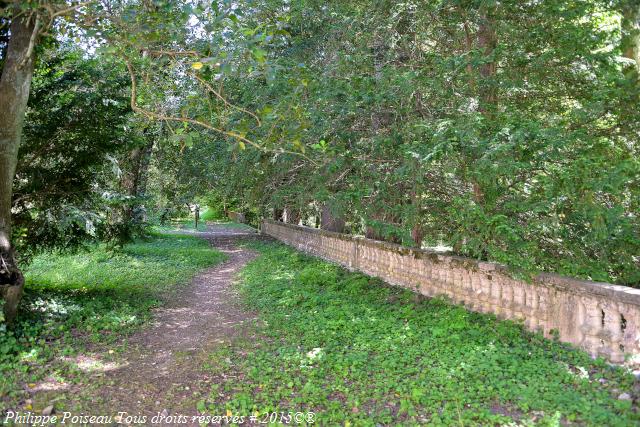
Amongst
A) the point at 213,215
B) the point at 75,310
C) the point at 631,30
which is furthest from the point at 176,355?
the point at 213,215

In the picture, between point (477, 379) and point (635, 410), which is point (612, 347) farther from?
point (477, 379)

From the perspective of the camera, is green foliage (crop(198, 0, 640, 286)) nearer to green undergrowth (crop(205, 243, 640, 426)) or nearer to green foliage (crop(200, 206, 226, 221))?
green undergrowth (crop(205, 243, 640, 426))

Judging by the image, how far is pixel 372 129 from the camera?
8875 mm

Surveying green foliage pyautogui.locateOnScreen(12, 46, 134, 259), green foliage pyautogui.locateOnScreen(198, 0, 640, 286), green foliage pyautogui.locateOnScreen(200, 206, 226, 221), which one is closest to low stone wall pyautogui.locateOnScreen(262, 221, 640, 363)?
green foliage pyautogui.locateOnScreen(198, 0, 640, 286)

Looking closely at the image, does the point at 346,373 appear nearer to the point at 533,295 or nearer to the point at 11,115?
the point at 533,295

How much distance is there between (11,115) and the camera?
610 cm

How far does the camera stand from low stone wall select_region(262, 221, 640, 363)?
473cm

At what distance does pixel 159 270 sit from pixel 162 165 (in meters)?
9.78

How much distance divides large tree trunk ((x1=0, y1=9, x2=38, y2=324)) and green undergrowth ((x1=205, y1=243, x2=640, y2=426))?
3156mm

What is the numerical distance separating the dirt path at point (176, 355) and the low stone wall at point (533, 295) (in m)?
3.27

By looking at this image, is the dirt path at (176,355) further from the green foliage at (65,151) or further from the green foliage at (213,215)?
the green foliage at (213,215)

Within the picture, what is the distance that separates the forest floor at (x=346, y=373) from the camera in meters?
4.12

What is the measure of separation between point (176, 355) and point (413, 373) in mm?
3040

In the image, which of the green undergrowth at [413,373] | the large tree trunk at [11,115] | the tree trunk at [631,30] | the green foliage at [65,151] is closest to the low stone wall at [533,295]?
the green undergrowth at [413,373]
